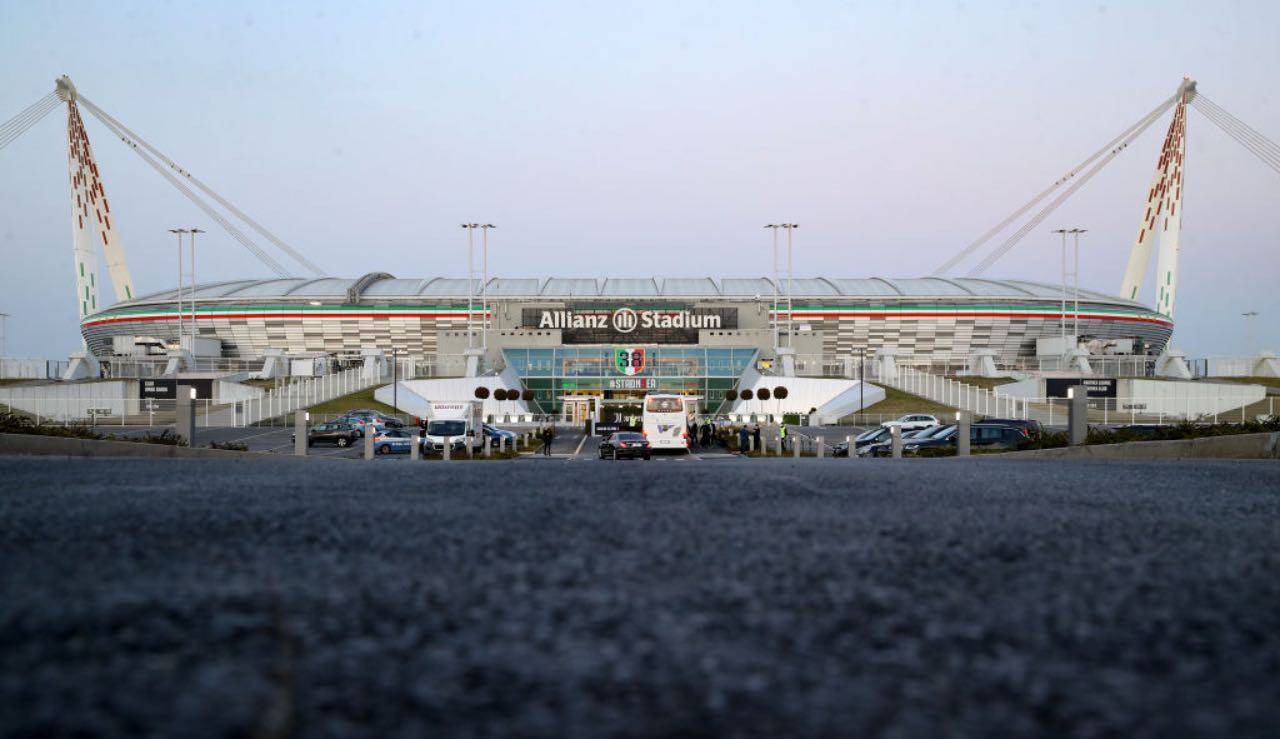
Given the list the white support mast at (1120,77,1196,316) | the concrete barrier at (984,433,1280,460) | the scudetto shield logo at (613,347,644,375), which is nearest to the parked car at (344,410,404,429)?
the scudetto shield logo at (613,347,644,375)

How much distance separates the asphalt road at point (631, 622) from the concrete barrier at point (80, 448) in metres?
13.4

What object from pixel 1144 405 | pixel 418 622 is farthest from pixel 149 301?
Result: pixel 418 622

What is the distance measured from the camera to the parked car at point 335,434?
135ft

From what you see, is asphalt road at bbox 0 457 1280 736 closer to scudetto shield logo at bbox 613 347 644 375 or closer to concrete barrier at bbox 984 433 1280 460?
concrete barrier at bbox 984 433 1280 460

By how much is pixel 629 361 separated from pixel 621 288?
113ft

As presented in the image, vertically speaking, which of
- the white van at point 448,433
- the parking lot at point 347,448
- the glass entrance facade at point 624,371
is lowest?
the parking lot at point 347,448

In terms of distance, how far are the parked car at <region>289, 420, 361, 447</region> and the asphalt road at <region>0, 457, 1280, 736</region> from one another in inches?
1418

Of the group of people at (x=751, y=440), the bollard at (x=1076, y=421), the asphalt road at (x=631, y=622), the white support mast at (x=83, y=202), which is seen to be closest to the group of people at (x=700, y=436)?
the group of people at (x=751, y=440)

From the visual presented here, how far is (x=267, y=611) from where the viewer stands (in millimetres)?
3107

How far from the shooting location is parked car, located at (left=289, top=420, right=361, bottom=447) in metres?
41.2

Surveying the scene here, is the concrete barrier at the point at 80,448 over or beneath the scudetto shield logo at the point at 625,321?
beneath

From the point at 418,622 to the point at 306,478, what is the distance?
6.99 meters

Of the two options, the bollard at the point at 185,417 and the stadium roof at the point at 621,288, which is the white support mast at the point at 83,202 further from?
the bollard at the point at 185,417

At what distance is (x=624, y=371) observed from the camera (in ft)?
265
